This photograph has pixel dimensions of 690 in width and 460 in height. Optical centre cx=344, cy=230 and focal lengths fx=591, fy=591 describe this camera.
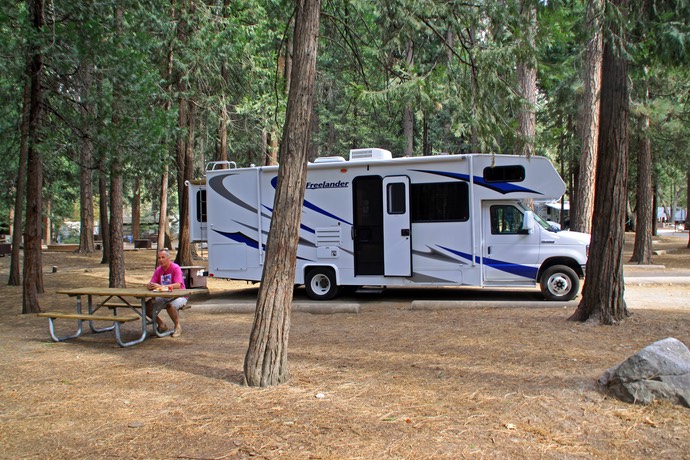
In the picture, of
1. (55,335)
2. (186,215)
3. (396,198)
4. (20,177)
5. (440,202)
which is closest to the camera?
(55,335)

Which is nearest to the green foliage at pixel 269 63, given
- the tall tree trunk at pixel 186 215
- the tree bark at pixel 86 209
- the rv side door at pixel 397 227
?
the tall tree trunk at pixel 186 215

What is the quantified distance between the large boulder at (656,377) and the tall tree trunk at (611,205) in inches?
119

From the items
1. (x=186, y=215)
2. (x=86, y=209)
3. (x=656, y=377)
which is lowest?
(x=656, y=377)

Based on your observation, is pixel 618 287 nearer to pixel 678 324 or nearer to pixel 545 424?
pixel 678 324

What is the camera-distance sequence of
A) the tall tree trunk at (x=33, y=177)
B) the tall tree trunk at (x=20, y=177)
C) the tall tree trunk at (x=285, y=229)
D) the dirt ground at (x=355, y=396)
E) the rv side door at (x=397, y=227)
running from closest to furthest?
the dirt ground at (x=355, y=396) < the tall tree trunk at (x=285, y=229) < the tall tree trunk at (x=33, y=177) < the tall tree trunk at (x=20, y=177) < the rv side door at (x=397, y=227)

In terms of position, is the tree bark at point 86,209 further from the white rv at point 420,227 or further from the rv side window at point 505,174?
the rv side window at point 505,174

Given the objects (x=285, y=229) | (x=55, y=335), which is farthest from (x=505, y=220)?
(x=55, y=335)

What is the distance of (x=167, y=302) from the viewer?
26.4 ft

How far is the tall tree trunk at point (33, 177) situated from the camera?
10000 mm

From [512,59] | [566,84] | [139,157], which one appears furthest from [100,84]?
[566,84]

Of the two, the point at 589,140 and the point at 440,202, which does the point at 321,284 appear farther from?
the point at 589,140

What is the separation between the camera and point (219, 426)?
15.0ft

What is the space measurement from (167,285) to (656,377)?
6050 millimetres

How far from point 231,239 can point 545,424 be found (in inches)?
358
